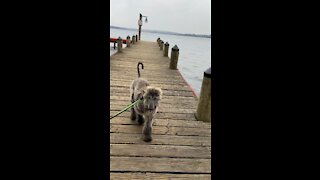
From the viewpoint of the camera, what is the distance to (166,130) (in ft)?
12.7

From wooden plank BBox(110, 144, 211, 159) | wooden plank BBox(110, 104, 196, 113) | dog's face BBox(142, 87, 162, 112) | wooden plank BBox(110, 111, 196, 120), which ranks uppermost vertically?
dog's face BBox(142, 87, 162, 112)

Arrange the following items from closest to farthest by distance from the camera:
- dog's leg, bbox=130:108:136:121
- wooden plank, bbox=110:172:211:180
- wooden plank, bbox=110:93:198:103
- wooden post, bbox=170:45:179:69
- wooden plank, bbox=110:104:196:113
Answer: wooden plank, bbox=110:172:211:180 → dog's leg, bbox=130:108:136:121 → wooden plank, bbox=110:104:196:113 → wooden plank, bbox=110:93:198:103 → wooden post, bbox=170:45:179:69

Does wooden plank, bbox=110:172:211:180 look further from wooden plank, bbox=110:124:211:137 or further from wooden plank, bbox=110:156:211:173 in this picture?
wooden plank, bbox=110:124:211:137

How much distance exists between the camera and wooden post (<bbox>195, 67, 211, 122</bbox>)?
4066 mm

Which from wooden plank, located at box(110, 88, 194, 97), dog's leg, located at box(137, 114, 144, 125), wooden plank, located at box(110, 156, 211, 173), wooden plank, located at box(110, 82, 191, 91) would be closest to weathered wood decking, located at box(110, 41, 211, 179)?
wooden plank, located at box(110, 156, 211, 173)

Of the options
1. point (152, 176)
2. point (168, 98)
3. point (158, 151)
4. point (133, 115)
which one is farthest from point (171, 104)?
point (152, 176)

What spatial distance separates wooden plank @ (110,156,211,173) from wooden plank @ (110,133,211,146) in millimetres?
441

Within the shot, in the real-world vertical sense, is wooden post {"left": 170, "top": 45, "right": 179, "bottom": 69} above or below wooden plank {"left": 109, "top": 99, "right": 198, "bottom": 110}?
above
